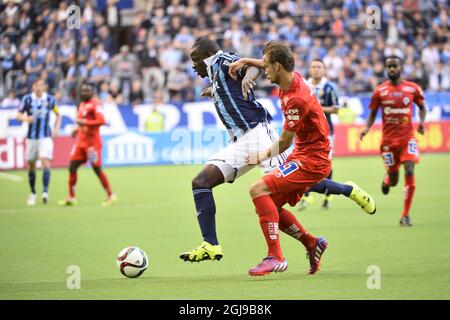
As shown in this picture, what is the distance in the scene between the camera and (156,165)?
24797mm

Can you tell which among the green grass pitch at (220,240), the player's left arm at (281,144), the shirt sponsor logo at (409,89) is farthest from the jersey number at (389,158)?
the player's left arm at (281,144)

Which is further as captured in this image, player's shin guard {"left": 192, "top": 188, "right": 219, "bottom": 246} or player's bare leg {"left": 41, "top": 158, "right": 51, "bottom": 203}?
player's bare leg {"left": 41, "top": 158, "right": 51, "bottom": 203}

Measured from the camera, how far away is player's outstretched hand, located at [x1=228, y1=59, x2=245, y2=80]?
345 inches

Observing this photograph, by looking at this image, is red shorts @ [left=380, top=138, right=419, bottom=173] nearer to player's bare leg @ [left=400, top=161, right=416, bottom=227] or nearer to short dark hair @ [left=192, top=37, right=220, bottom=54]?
player's bare leg @ [left=400, top=161, right=416, bottom=227]

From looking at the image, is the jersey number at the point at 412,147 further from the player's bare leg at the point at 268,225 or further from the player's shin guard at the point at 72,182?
the player's shin guard at the point at 72,182

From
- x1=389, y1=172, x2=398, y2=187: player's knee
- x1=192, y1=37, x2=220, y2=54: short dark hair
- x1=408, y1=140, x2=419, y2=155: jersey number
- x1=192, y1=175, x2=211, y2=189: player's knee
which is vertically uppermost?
x1=192, y1=37, x2=220, y2=54: short dark hair

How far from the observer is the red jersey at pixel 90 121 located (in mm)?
16812

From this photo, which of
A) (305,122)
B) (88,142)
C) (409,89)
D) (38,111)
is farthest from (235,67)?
(38,111)

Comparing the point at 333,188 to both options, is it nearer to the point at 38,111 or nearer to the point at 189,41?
the point at 38,111

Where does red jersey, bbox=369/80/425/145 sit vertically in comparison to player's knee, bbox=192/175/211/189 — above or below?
above

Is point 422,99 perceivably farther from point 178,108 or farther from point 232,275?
point 178,108

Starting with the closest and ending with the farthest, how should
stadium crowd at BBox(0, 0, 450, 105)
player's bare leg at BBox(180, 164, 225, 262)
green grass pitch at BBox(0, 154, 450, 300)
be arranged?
green grass pitch at BBox(0, 154, 450, 300) < player's bare leg at BBox(180, 164, 225, 262) < stadium crowd at BBox(0, 0, 450, 105)

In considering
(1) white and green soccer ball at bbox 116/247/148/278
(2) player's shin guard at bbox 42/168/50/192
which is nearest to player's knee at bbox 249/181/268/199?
(1) white and green soccer ball at bbox 116/247/148/278

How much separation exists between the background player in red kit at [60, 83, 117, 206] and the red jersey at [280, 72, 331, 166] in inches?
337
